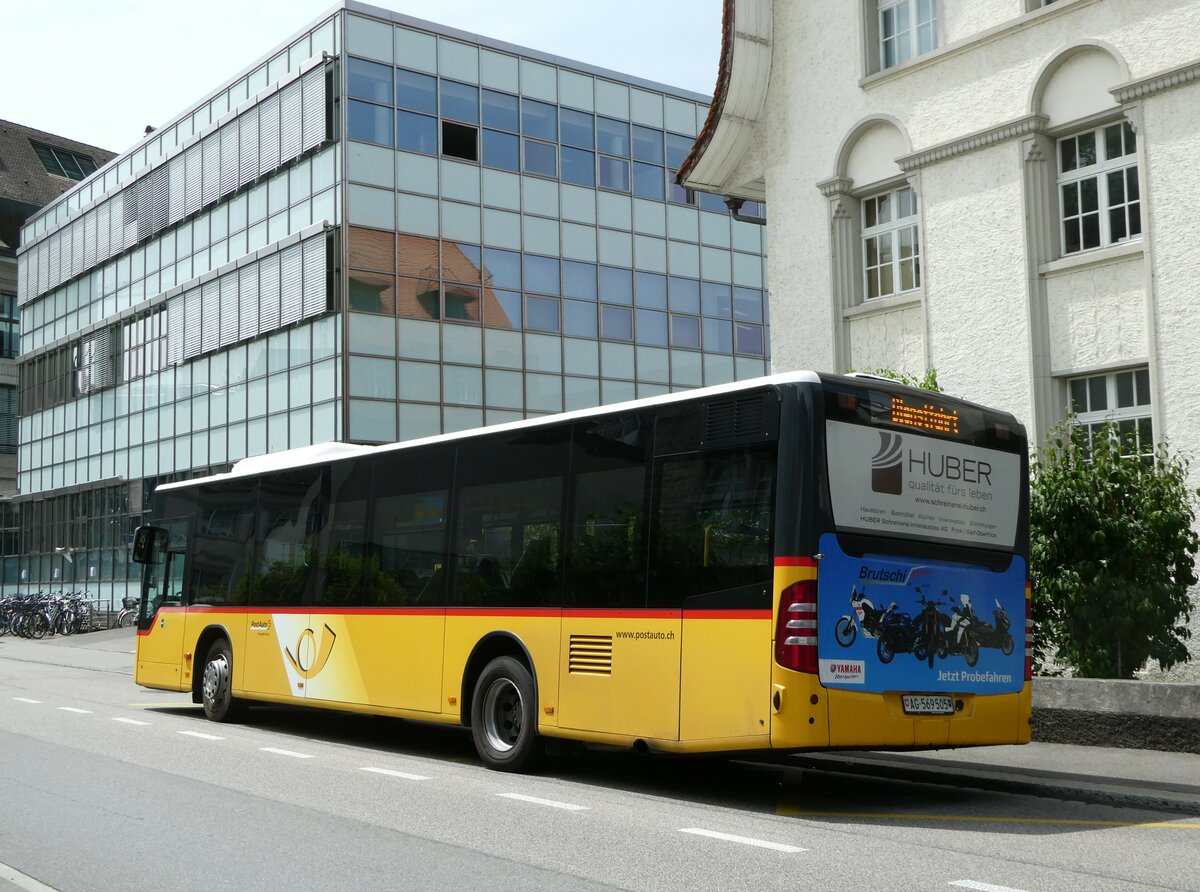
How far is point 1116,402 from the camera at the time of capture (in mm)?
16547

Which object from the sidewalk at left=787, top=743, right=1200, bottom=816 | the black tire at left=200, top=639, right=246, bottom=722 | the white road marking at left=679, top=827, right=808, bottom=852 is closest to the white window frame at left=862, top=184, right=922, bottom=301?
the sidewalk at left=787, top=743, right=1200, bottom=816

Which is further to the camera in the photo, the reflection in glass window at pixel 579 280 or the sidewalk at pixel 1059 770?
the reflection in glass window at pixel 579 280

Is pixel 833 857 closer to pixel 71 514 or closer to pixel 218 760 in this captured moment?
pixel 218 760

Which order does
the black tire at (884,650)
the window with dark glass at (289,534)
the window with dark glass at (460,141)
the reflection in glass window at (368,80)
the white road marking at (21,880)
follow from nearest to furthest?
the white road marking at (21,880), the black tire at (884,650), the window with dark glass at (289,534), the reflection in glass window at (368,80), the window with dark glass at (460,141)

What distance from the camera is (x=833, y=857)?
7609 mm

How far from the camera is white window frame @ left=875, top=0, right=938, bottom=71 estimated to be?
1891 centimetres

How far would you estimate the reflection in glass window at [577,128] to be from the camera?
39.1 m

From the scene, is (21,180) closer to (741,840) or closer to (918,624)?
(918,624)

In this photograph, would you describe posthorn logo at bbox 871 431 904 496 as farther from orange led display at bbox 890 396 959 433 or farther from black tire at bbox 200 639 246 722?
black tire at bbox 200 639 246 722

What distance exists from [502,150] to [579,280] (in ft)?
13.2

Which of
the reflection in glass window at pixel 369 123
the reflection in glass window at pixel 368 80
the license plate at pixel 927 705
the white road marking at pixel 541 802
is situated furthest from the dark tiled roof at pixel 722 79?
the reflection in glass window at pixel 368 80

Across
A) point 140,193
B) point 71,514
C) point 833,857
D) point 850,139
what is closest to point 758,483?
point 833,857

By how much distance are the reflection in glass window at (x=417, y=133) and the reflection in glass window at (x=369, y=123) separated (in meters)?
0.33

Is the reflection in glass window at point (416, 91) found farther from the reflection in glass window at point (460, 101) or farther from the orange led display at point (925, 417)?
the orange led display at point (925, 417)
